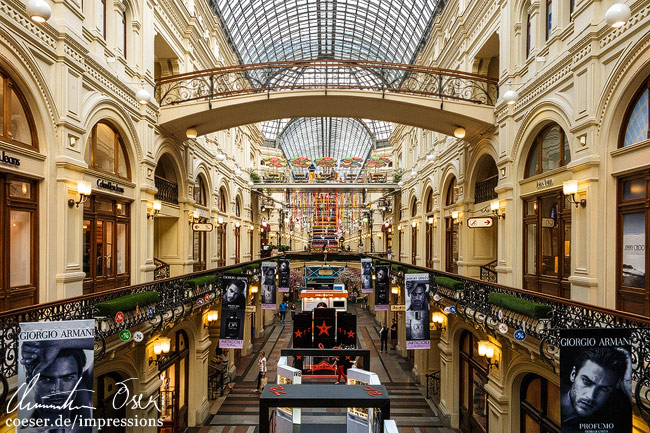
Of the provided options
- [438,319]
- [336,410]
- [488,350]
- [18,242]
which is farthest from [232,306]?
[438,319]

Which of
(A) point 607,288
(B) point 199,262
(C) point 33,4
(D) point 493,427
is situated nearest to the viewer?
(C) point 33,4

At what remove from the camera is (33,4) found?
6273 mm

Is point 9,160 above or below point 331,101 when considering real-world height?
below

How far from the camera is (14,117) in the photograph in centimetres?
770

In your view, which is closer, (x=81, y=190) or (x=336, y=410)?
(x=81, y=190)

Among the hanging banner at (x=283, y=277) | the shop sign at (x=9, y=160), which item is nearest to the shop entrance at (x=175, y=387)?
the shop sign at (x=9, y=160)

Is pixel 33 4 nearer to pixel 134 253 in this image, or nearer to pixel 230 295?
pixel 134 253

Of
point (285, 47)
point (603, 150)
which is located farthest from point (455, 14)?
point (285, 47)

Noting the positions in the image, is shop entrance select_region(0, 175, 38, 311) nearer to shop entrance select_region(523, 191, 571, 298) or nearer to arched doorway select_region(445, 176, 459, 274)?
shop entrance select_region(523, 191, 571, 298)

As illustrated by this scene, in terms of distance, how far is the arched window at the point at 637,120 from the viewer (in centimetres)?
699

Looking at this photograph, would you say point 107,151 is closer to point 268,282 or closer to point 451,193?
point 268,282

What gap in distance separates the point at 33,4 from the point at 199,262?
1349 centimetres

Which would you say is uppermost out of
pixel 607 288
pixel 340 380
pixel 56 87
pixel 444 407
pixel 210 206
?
pixel 56 87

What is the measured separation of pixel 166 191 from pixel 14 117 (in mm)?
7674
